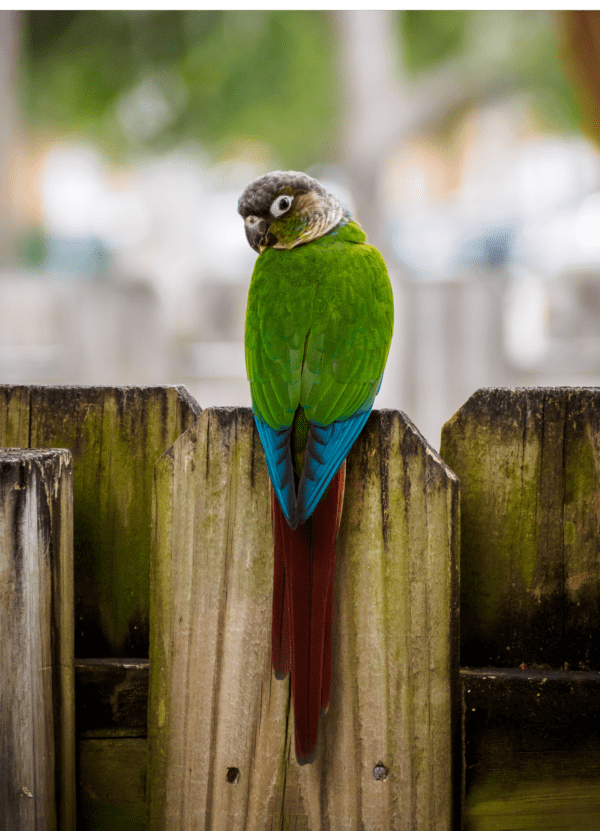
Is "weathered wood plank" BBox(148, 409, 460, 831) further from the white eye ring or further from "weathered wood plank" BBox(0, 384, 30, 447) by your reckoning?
the white eye ring

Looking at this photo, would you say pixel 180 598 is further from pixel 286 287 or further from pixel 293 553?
pixel 286 287

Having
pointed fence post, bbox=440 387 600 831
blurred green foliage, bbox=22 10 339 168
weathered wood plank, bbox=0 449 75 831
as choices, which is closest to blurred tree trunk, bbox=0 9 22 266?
blurred green foliage, bbox=22 10 339 168

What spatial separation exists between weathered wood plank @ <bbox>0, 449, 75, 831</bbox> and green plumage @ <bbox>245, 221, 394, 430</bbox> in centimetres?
33

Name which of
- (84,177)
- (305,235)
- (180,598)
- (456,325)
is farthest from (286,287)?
(84,177)

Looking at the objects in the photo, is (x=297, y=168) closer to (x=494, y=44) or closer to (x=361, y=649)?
(x=494, y=44)

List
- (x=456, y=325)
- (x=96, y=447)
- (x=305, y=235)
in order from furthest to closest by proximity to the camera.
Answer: (x=456, y=325) < (x=305, y=235) < (x=96, y=447)

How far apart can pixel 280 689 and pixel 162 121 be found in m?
Answer: 16.1

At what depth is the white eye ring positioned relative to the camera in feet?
5.14

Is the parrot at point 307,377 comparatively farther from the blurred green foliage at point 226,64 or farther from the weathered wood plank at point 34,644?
the blurred green foliage at point 226,64

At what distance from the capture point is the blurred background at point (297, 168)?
272 inches

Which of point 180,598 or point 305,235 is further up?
point 305,235

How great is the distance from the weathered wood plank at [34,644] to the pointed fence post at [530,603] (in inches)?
23.1

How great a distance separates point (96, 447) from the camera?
1.31 metres

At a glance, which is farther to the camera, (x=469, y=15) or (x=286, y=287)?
(x=469, y=15)
